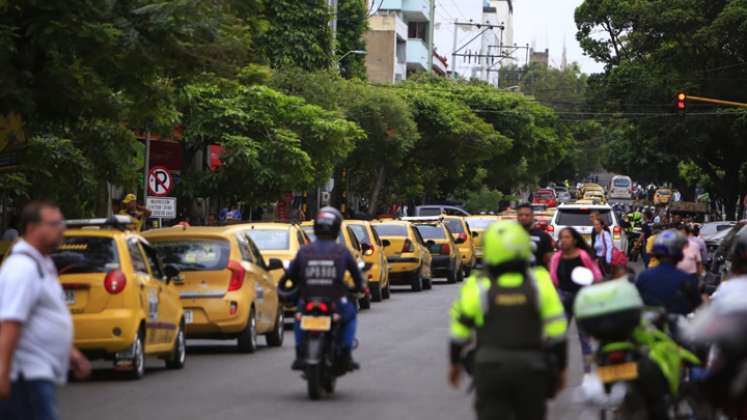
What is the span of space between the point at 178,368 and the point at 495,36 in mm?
156561

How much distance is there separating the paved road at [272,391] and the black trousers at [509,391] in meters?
3.93

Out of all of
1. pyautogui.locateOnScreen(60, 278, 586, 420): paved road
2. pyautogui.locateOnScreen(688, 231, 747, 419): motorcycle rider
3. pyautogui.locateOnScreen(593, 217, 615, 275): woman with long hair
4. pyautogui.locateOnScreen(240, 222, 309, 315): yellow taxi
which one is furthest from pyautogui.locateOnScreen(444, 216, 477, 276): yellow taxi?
pyautogui.locateOnScreen(688, 231, 747, 419): motorcycle rider

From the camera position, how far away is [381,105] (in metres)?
60.1

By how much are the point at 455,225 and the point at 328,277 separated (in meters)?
30.0

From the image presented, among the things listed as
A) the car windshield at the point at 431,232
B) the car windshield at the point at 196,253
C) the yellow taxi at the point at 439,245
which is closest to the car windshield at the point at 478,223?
the yellow taxi at the point at 439,245

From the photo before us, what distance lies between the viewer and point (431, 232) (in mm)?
41062

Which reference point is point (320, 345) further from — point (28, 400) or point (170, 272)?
point (28, 400)

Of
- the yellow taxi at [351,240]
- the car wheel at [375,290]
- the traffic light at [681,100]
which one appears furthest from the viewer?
the traffic light at [681,100]

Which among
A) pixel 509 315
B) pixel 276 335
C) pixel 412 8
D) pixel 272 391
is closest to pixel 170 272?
pixel 272 391

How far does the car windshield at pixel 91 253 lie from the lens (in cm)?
1641

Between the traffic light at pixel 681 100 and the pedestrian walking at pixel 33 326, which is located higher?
the traffic light at pixel 681 100

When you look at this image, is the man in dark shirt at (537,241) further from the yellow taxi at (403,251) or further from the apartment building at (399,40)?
the apartment building at (399,40)

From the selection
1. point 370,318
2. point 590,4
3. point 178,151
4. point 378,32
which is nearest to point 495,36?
point 378,32

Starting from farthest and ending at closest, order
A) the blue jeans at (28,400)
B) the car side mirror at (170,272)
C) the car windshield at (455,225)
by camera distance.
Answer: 1. the car windshield at (455,225)
2. the car side mirror at (170,272)
3. the blue jeans at (28,400)
